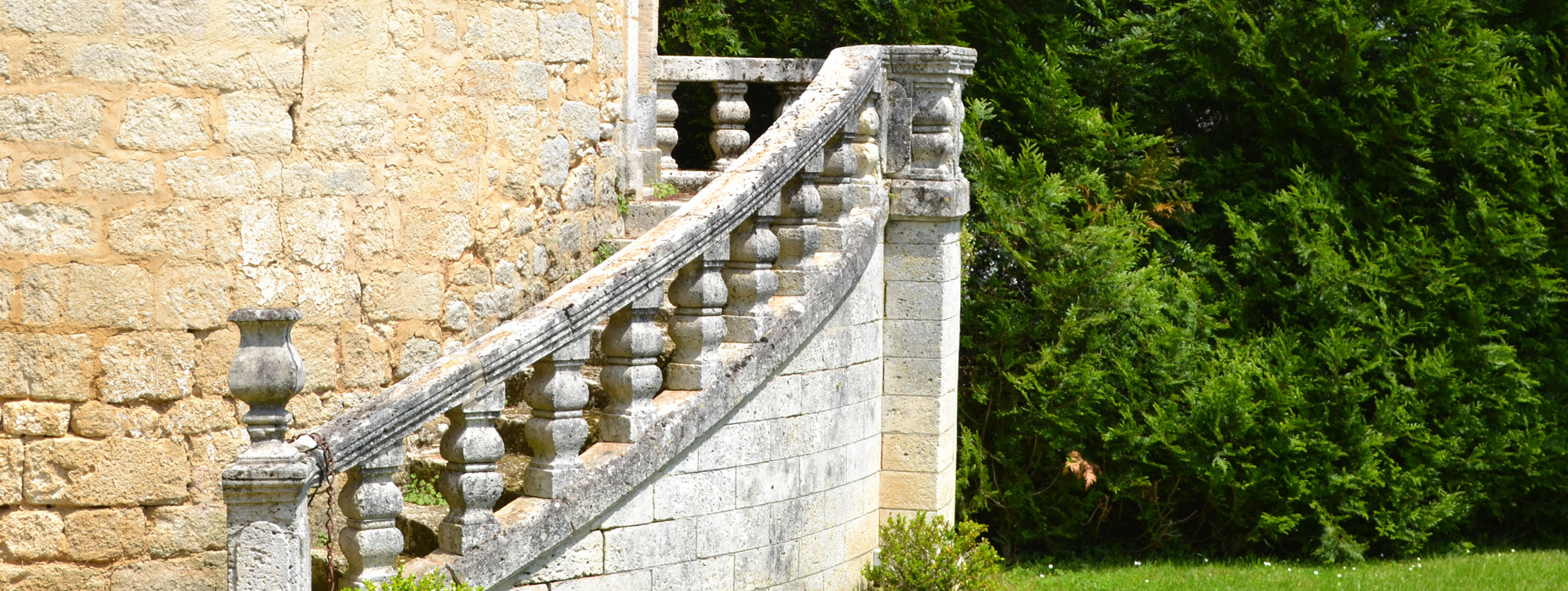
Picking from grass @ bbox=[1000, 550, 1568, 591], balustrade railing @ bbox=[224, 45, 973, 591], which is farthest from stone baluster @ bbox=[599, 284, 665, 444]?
grass @ bbox=[1000, 550, 1568, 591]

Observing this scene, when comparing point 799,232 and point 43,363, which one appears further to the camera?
point 799,232

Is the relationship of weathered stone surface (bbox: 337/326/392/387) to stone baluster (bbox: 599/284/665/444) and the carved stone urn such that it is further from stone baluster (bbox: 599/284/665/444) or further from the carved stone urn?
the carved stone urn

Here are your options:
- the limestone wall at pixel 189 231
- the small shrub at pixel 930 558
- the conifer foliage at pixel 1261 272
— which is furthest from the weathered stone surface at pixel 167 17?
the conifer foliage at pixel 1261 272

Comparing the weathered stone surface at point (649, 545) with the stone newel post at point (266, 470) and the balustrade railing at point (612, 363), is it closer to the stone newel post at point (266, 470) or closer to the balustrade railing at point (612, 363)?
the balustrade railing at point (612, 363)

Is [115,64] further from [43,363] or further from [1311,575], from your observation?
[1311,575]

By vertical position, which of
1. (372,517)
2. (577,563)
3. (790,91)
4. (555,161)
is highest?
(790,91)

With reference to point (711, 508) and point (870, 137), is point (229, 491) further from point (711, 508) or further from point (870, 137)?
point (870, 137)

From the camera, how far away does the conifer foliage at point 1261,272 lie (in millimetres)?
8047

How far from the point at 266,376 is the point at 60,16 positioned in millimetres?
1952

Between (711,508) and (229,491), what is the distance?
6.39 feet

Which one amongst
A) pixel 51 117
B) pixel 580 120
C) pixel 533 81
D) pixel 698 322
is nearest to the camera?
pixel 51 117

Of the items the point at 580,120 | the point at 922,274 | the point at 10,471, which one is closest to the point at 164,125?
the point at 10,471

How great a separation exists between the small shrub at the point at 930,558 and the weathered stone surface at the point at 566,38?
2.48m

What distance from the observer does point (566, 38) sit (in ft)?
19.9
